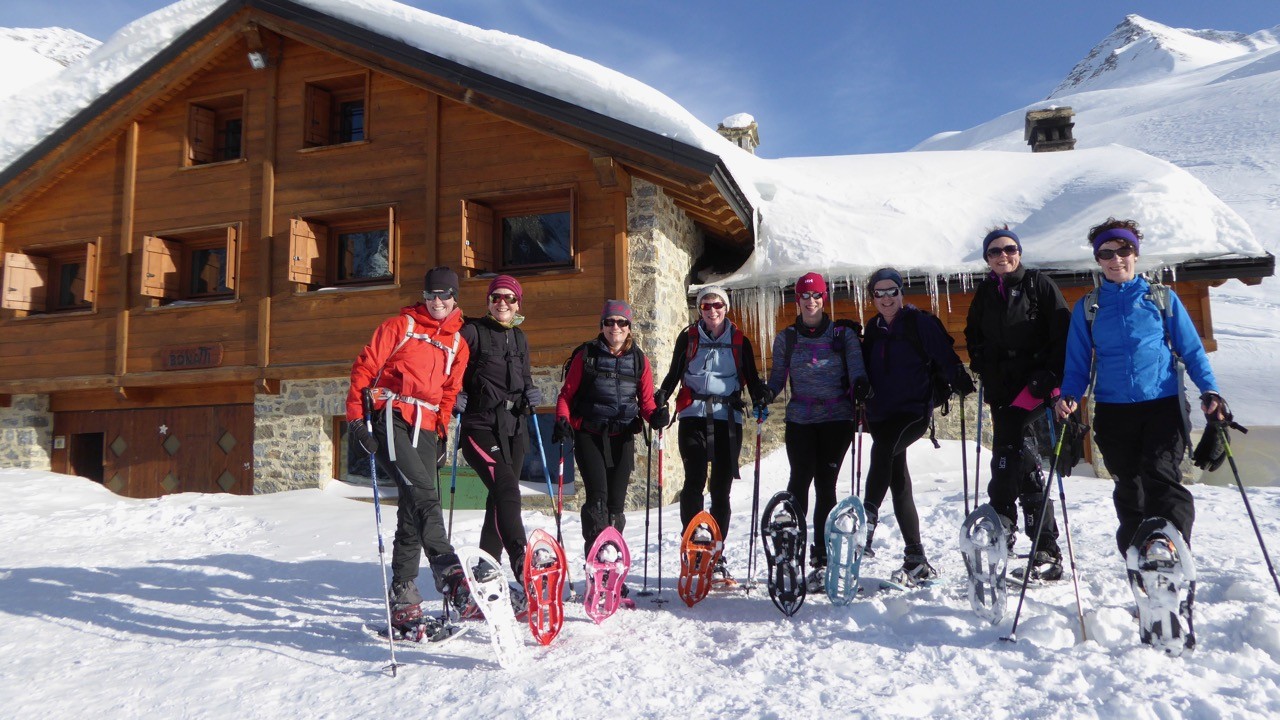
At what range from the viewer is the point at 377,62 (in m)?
10.5

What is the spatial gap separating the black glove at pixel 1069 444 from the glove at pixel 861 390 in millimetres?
899

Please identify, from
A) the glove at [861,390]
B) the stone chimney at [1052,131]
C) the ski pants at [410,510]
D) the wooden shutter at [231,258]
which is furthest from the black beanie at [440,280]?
the stone chimney at [1052,131]

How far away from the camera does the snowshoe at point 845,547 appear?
372cm

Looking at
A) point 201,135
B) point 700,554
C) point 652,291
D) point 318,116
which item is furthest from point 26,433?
point 700,554

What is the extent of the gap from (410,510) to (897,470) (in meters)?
2.52

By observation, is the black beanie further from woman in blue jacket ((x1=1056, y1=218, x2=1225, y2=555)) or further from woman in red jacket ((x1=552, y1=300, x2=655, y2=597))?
woman in blue jacket ((x1=1056, y1=218, x2=1225, y2=555))

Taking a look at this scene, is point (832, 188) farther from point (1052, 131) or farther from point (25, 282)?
point (25, 282)

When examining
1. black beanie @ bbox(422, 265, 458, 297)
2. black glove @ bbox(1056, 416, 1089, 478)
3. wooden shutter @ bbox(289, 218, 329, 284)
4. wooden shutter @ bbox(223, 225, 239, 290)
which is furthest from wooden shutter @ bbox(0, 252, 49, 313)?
black glove @ bbox(1056, 416, 1089, 478)

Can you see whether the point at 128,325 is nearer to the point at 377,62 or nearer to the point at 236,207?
the point at 236,207

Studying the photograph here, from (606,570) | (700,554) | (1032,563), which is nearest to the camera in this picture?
(1032,563)

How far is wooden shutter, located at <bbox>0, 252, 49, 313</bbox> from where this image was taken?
11.7 metres

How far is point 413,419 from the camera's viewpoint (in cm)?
383

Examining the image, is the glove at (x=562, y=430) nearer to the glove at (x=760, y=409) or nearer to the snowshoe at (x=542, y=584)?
the snowshoe at (x=542, y=584)

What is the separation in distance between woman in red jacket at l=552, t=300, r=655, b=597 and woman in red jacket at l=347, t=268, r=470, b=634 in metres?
0.72
